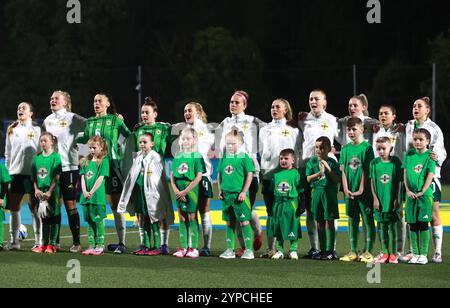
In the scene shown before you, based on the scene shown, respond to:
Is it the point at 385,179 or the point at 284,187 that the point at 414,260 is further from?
the point at 284,187

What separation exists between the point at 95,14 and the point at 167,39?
385 cm

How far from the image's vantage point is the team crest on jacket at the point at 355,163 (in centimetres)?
1168

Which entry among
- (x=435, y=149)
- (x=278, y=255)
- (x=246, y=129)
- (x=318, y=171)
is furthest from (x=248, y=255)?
(x=435, y=149)

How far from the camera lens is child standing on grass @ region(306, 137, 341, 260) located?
11.8m

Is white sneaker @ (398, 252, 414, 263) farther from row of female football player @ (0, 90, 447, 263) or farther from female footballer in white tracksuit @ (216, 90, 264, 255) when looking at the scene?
female footballer in white tracksuit @ (216, 90, 264, 255)

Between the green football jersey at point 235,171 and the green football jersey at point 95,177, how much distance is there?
1450mm

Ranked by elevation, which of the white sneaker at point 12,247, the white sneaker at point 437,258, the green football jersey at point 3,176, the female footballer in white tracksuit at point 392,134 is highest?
the female footballer in white tracksuit at point 392,134

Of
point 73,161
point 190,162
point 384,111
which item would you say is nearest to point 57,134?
point 73,161

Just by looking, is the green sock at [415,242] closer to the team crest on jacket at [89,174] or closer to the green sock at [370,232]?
the green sock at [370,232]

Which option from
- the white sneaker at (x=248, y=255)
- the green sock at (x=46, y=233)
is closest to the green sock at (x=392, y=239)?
the white sneaker at (x=248, y=255)

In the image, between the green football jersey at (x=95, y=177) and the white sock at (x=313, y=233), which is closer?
the white sock at (x=313, y=233)

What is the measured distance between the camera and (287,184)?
11891 millimetres

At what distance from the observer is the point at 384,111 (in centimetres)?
1191

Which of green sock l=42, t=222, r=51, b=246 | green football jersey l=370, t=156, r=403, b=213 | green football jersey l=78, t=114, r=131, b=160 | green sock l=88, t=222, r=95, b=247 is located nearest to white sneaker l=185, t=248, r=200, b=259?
green sock l=88, t=222, r=95, b=247
